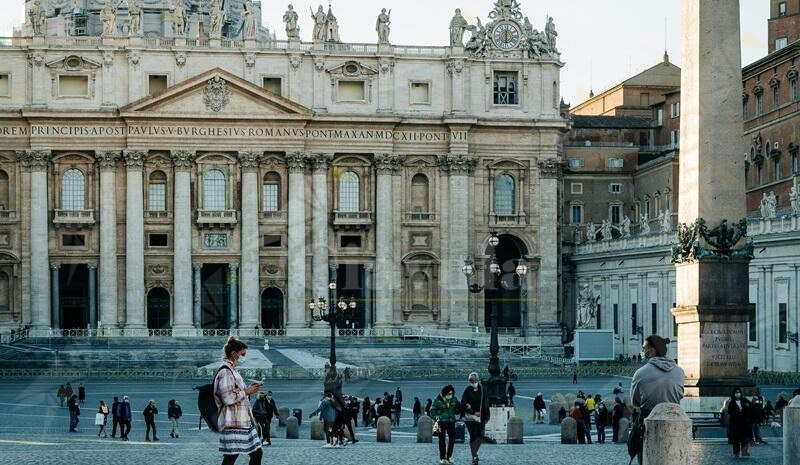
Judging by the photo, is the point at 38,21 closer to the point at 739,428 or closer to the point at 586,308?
the point at 586,308

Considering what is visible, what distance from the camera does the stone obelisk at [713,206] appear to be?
80.7 feet

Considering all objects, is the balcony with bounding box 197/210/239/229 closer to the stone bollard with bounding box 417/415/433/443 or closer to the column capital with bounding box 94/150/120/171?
the column capital with bounding box 94/150/120/171

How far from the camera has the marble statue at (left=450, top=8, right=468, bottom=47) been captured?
91062 mm

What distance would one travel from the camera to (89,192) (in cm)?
8856

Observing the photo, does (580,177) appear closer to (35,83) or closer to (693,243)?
(35,83)

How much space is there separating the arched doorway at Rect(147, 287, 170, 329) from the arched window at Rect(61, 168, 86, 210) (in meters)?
5.91

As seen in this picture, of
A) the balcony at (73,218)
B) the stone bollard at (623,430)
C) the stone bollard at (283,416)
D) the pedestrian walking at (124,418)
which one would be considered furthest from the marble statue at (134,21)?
the stone bollard at (623,430)

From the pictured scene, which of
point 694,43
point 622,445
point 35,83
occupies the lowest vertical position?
point 622,445

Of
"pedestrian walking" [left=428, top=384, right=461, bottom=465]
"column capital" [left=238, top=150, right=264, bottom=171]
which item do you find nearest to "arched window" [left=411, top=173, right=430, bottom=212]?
"column capital" [left=238, top=150, right=264, bottom=171]

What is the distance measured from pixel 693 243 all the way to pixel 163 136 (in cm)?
6569

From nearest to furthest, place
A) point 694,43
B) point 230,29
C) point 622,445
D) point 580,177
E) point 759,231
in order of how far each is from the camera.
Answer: point 694,43, point 622,445, point 759,231, point 580,177, point 230,29

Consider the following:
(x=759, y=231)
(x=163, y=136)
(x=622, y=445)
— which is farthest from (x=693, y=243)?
(x=163, y=136)

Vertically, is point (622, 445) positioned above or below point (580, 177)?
below

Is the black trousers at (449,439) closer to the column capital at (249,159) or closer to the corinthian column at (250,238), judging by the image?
the corinthian column at (250,238)
